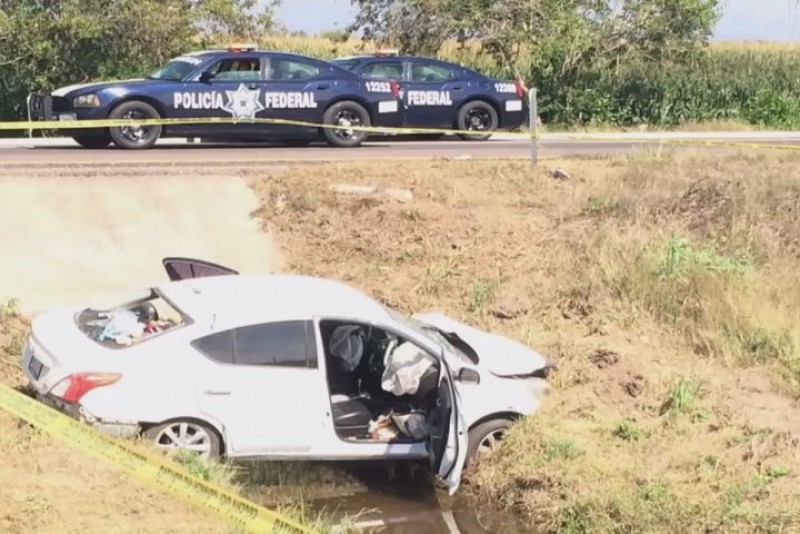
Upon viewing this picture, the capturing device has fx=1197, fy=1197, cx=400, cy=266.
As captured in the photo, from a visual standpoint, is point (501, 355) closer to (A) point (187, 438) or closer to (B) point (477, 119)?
(A) point (187, 438)

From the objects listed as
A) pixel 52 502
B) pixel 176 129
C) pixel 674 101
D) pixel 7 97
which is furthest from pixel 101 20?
pixel 52 502

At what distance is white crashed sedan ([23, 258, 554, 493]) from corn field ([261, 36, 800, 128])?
19611 millimetres

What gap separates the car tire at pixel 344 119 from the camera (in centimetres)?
1814

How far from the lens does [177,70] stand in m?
17.6

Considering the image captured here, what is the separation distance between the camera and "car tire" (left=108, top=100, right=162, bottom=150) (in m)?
16.7

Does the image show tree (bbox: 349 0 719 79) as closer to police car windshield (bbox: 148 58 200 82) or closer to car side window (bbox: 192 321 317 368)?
police car windshield (bbox: 148 58 200 82)

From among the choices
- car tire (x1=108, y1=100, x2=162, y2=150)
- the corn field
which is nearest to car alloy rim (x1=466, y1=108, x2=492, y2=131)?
car tire (x1=108, y1=100, x2=162, y2=150)

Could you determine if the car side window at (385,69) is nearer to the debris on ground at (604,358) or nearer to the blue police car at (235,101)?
the blue police car at (235,101)

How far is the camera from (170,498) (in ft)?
22.9

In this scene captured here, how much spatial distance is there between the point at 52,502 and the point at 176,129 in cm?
1091

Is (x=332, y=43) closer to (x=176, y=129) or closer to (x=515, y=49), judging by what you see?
(x=515, y=49)

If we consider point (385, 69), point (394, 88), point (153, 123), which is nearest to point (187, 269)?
point (153, 123)

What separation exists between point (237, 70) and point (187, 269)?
25.5ft

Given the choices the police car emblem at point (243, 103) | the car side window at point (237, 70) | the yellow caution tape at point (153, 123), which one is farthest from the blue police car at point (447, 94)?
the police car emblem at point (243, 103)
